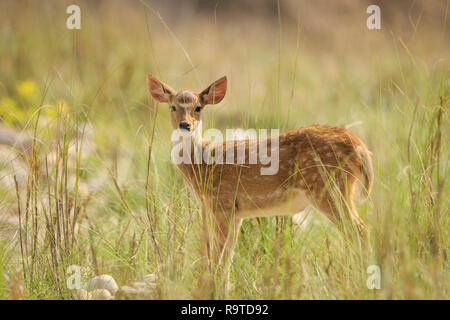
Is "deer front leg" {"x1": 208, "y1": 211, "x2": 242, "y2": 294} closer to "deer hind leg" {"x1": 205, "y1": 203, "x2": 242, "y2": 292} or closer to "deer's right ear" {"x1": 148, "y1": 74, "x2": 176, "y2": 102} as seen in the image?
"deer hind leg" {"x1": 205, "y1": 203, "x2": 242, "y2": 292}

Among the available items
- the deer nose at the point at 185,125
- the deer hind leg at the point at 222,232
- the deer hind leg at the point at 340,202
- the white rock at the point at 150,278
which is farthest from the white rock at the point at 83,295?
the deer hind leg at the point at 340,202

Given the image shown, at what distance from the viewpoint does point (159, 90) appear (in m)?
3.36

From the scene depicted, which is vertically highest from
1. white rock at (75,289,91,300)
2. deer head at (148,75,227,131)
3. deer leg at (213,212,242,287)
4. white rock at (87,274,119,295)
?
deer head at (148,75,227,131)

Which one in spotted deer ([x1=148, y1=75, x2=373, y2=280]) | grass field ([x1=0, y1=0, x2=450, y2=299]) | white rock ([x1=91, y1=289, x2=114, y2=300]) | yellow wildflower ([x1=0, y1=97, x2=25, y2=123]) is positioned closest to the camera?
grass field ([x1=0, y1=0, x2=450, y2=299])

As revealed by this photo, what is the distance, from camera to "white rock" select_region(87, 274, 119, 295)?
2.77 meters

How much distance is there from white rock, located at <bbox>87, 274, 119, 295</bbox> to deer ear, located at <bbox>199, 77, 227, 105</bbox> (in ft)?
3.73

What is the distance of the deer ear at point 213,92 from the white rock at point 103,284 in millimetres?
1137

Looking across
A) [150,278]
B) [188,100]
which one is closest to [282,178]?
[188,100]

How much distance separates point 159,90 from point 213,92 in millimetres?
340

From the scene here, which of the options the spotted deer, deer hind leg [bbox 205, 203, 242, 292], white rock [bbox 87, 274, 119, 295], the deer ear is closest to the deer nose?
the spotted deer

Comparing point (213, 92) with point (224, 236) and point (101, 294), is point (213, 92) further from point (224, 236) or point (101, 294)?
point (101, 294)

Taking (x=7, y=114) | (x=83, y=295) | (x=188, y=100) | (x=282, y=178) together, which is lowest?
(x=83, y=295)
